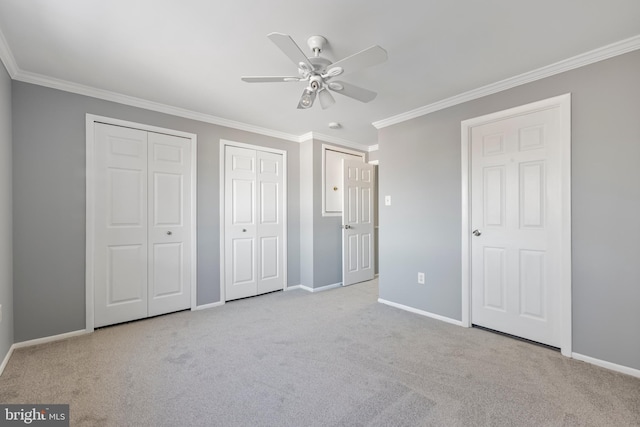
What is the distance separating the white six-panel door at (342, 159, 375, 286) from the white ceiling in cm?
183

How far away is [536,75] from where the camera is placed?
8.02ft

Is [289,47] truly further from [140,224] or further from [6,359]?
[6,359]

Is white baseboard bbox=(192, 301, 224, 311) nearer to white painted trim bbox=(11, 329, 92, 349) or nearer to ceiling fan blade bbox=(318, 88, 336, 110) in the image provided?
white painted trim bbox=(11, 329, 92, 349)

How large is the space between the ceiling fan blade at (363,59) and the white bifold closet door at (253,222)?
2.38 meters

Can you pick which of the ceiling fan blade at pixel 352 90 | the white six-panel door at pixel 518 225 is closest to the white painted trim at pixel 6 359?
the ceiling fan blade at pixel 352 90

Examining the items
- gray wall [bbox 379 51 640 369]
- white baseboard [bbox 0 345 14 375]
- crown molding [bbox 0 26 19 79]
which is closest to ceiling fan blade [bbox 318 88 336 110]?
gray wall [bbox 379 51 640 369]

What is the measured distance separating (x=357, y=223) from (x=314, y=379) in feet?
9.63

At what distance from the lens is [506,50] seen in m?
2.13

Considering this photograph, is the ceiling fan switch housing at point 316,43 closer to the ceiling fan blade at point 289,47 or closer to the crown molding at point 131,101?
the ceiling fan blade at point 289,47

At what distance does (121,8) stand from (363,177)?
365 centimetres

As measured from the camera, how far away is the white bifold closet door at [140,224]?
287cm

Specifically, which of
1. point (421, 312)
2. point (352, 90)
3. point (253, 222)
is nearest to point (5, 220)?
point (253, 222)

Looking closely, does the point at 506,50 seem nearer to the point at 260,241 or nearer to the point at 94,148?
the point at 260,241

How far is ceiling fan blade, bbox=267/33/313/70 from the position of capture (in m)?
1.50
